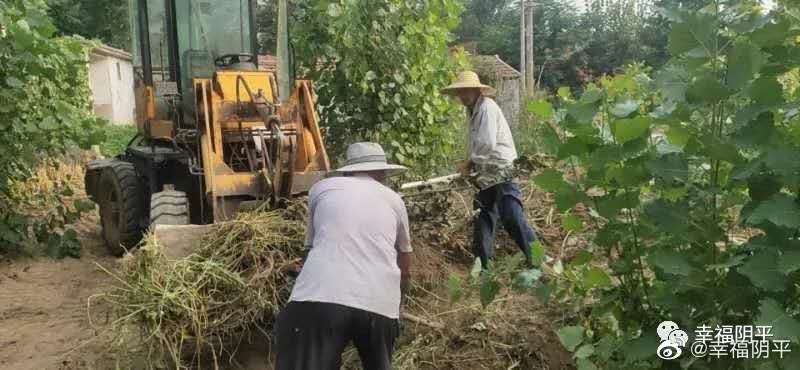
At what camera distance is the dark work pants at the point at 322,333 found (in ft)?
9.99

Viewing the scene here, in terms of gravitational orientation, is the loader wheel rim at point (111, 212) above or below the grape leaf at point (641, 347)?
below

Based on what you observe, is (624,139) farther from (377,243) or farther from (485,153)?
(485,153)

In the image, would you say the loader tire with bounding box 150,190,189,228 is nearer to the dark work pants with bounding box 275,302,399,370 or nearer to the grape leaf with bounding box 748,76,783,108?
the dark work pants with bounding box 275,302,399,370

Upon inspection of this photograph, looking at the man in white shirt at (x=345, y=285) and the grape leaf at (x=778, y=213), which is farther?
the man in white shirt at (x=345, y=285)

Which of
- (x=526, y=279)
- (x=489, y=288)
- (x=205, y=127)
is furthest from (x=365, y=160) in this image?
(x=205, y=127)

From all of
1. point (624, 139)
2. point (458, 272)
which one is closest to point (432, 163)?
point (458, 272)

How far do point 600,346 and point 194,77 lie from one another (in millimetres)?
4682

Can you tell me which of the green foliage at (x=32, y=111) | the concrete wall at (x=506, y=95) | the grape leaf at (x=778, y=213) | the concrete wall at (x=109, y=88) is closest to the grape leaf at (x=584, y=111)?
the grape leaf at (x=778, y=213)

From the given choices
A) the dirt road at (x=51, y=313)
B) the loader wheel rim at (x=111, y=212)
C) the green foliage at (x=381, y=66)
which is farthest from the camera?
the loader wheel rim at (x=111, y=212)

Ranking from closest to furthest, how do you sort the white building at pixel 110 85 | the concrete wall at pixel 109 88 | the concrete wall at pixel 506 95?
the concrete wall at pixel 506 95 < the white building at pixel 110 85 < the concrete wall at pixel 109 88

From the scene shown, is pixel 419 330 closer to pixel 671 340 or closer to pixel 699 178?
pixel 671 340

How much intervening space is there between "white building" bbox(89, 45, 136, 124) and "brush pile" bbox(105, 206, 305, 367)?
2381 centimetres

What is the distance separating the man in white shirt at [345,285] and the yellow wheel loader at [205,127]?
6.92 ft

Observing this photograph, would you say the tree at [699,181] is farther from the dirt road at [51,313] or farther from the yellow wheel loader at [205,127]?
the dirt road at [51,313]
